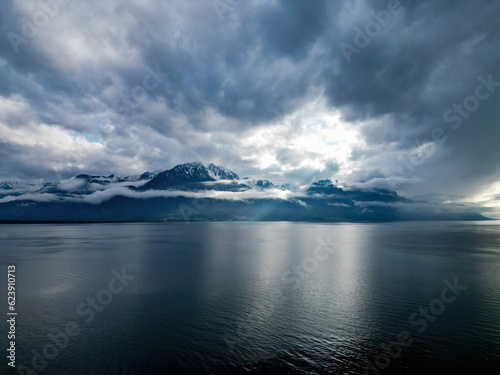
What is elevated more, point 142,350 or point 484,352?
point 484,352

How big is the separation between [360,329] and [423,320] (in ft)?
32.4

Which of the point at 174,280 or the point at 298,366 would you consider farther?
the point at 174,280

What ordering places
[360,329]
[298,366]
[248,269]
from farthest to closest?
[248,269] < [360,329] < [298,366]

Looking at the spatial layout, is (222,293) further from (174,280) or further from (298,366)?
(298,366)

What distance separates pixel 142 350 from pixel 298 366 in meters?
16.0

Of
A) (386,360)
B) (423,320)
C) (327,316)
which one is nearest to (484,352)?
(423,320)

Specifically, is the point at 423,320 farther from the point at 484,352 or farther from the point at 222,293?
the point at 222,293

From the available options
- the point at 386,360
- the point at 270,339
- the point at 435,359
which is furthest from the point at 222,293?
the point at 435,359

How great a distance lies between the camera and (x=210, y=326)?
105 ft

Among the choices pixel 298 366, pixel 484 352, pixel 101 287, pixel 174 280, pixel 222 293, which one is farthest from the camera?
pixel 174 280

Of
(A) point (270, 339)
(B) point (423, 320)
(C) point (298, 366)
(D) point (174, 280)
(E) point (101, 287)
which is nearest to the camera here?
(C) point (298, 366)

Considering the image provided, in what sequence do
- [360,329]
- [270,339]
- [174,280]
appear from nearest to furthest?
1. [270,339]
2. [360,329]
3. [174,280]

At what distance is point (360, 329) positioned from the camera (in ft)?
102

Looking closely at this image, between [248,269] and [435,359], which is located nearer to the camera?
[435,359]
